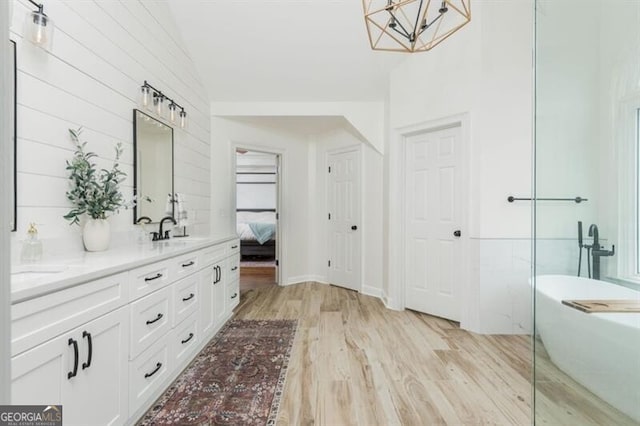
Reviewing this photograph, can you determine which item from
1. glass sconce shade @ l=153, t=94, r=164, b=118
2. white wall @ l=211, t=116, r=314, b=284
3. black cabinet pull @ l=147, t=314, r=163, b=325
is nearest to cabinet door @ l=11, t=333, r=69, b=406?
black cabinet pull @ l=147, t=314, r=163, b=325

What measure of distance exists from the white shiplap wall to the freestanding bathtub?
265 centimetres

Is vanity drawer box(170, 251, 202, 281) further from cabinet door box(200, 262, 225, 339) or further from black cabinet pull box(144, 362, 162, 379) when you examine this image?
black cabinet pull box(144, 362, 162, 379)

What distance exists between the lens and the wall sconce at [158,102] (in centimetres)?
250

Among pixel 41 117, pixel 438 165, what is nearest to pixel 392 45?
pixel 438 165

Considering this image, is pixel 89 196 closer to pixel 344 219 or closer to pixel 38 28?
pixel 38 28

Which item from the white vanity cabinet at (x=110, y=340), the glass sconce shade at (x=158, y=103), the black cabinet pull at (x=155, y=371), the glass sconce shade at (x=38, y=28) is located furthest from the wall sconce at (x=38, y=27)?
the black cabinet pull at (x=155, y=371)

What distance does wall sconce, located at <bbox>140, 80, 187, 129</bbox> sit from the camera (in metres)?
2.50

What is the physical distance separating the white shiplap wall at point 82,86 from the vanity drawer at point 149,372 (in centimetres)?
79

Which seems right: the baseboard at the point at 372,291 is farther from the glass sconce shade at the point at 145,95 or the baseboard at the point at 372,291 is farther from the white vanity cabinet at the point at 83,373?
the glass sconce shade at the point at 145,95

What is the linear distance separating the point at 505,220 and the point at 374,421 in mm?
2165

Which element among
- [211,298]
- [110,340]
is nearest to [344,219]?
[211,298]

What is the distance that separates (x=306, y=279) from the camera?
5.05 m

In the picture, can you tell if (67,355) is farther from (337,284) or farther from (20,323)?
(337,284)

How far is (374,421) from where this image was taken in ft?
5.56
